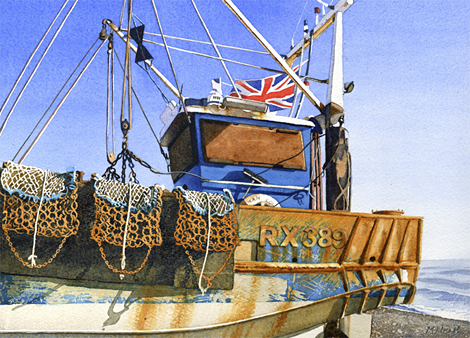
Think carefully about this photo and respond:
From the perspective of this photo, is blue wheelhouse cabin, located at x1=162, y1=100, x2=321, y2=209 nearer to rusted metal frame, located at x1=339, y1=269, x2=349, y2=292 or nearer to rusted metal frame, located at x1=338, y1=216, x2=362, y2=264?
rusted metal frame, located at x1=338, y1=216, x2=362, y2=264

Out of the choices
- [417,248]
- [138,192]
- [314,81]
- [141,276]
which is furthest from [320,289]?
[314,81]

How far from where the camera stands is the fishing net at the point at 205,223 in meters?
4.12

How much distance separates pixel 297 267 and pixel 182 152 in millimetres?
2872

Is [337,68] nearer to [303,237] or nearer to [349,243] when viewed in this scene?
[349,243]

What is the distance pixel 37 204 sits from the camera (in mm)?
3762

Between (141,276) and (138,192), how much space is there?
0.93m

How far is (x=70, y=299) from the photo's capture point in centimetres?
390

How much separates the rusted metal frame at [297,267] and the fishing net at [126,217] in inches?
48.5

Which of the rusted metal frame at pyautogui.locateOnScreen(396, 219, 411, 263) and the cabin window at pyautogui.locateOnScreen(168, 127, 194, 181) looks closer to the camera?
the rusted metal frame at pyautogui.locateOnScreen(396, 219, 411, 263)

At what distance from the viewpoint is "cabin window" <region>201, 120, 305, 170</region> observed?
19.4ft

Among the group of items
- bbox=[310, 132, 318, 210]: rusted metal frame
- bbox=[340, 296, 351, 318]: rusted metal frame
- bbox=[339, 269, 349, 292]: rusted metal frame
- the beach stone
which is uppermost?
bbox=[310, 132, 318, 210]: rusted metal frame

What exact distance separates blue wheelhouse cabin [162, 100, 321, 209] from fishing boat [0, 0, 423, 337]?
19 mm
